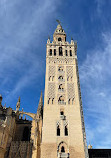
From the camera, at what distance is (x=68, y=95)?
2198cm

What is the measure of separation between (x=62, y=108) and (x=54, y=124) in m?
2.62

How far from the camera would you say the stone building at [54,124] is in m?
17.8

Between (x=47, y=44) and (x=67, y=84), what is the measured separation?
34.9 ft

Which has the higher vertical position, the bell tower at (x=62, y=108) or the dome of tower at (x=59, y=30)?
the dome of tower at (x=59, y=30)

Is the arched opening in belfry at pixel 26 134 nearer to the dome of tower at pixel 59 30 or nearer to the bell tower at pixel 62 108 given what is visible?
the bell tower at pixel 62 108

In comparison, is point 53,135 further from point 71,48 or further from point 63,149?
point 71,48

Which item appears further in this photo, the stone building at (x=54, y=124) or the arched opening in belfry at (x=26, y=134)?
the arched opening in belfry at (x=26, y=134)

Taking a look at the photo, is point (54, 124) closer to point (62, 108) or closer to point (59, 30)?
point (62, 108)

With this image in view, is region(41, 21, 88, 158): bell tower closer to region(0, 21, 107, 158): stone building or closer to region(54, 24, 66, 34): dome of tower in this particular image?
region(0, 21, 107, 158): stone building

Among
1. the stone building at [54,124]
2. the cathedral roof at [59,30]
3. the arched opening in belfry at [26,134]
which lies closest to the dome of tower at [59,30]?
the cathedral roof at [59,30]

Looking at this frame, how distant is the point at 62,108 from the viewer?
20750 millimetres

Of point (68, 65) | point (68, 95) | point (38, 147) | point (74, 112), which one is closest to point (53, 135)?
point (38, 147)

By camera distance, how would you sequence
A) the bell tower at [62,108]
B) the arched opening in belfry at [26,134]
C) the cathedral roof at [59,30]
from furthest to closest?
the cathedral roof at [59,30] < the arched opening in belfry at [26,134] < the bell tower at [62,108]

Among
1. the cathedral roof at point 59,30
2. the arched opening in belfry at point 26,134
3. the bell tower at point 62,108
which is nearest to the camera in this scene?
the bell tower at point 62,108
